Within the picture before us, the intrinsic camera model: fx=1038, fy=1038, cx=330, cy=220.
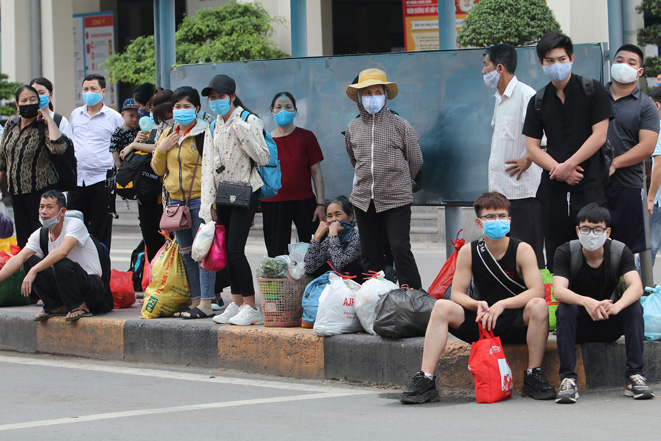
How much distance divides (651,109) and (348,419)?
2.92 meters

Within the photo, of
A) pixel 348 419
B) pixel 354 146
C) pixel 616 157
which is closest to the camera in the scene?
pixel 348 419

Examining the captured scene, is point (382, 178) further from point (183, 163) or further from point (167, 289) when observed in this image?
point (167, 289)

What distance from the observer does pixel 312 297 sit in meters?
6.66

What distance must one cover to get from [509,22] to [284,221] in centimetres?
821

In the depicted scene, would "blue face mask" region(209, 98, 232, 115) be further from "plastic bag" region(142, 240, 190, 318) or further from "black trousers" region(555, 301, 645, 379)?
"black trousers" region(555, 301, 645, 379)

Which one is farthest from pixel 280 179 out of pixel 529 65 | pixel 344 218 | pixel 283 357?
pixel 529 65

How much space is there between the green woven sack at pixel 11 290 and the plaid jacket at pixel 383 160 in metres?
3.19

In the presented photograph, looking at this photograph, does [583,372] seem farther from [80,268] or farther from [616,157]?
[80,268]

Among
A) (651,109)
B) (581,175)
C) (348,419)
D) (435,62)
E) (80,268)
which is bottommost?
(348,419)

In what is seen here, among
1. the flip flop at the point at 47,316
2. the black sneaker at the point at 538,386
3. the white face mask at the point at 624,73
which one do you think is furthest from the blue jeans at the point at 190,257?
the white face mask at the point at 624,73

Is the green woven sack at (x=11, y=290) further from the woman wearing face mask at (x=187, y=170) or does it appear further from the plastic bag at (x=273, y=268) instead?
the plastic bag at (x=273, y=268)

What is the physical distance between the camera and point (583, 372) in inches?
227

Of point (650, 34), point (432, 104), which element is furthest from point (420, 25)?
point (432, 104)

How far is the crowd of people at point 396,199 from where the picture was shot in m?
5.60
